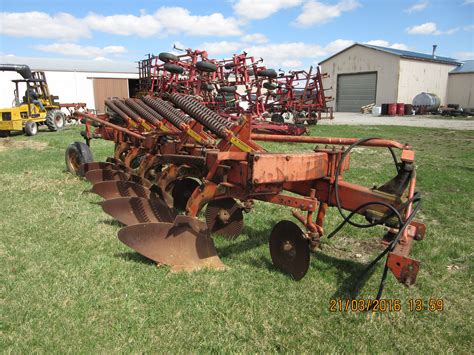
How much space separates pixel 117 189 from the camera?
5.15 meters

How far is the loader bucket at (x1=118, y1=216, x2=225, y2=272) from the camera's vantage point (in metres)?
3.33

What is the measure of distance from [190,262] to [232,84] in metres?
12.7

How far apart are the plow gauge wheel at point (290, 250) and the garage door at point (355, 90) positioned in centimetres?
2907

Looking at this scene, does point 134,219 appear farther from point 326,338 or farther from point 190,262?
point 326,338

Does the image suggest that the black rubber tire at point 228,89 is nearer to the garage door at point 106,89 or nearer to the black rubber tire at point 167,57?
the black rubber tire at point 167,57

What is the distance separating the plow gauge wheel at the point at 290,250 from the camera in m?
3.10

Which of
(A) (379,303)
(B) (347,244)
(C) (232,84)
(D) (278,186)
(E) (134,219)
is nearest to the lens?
(A) (379,303)

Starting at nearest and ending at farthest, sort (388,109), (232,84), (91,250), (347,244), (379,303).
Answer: (379,303) → (91,250) → (347,244) → (232,84) → (388,109)

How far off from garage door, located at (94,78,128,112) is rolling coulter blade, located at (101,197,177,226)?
22.7 m

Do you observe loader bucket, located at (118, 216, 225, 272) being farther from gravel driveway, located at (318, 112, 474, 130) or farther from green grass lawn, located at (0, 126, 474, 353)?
gravel driveway, located at (318, 112, 474, 130)

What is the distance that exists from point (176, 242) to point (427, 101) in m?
28.9

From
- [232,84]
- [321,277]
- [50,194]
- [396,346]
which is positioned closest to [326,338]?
[396,346]

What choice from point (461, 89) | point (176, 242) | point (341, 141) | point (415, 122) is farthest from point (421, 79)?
point (176, 242)

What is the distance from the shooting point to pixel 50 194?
5.62 metres
